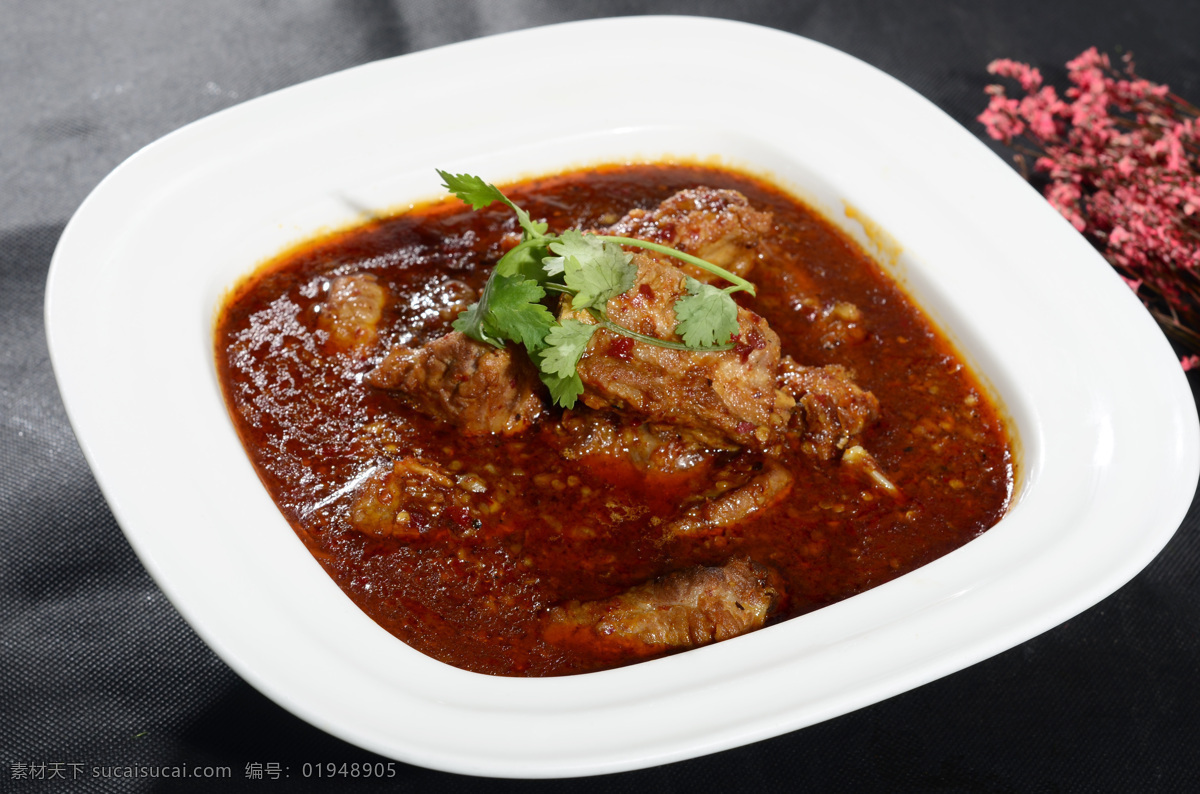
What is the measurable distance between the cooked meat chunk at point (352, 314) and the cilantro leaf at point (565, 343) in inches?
35.0

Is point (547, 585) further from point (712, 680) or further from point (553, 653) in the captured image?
point (712, 680)

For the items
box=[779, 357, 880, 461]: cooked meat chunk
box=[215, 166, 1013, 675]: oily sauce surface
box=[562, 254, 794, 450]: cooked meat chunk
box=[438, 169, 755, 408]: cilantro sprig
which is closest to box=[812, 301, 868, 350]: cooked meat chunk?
box=[215, 166, 1013, 675]: oily sauce surface

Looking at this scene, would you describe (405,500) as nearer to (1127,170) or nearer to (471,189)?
(471,189)

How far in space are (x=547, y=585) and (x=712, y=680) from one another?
0.75 metres

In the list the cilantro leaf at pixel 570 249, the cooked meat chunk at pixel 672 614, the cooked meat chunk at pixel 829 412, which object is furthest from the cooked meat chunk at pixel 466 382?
the cooked meat chunk at pixel 829 412

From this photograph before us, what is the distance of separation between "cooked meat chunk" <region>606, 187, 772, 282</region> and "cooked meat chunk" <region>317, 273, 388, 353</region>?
1017 mm

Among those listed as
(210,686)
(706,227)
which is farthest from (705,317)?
(210,686)

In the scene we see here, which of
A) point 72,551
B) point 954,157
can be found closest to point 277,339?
point 72,551

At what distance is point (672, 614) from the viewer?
125 inches

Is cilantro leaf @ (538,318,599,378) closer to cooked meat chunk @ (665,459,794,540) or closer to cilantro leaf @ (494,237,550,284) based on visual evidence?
cilantro leaf @ (494,237,550,284)

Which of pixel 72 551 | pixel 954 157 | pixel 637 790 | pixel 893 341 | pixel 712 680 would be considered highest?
pixel 954 157

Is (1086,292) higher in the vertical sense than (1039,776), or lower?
higher

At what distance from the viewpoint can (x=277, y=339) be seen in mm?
3873

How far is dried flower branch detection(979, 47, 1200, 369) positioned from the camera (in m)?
4.46
